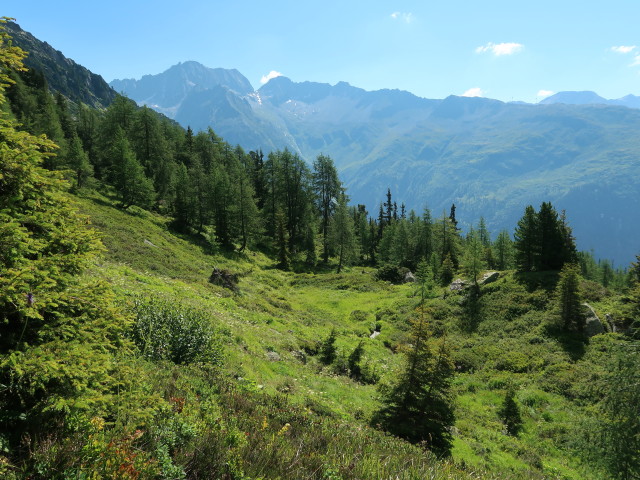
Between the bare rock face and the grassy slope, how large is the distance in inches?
55.6

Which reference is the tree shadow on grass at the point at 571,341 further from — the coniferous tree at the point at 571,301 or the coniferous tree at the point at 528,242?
the coniferous tree at the point at 528,242

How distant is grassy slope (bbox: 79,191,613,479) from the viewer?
1400 centimetres

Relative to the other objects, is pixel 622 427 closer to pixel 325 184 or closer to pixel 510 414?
pixel 510 414

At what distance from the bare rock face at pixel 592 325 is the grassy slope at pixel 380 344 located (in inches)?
55.6

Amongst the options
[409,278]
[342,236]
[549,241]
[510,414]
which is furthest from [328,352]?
[342,236]

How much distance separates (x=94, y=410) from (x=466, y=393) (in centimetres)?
2258

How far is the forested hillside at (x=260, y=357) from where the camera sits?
14.2ft

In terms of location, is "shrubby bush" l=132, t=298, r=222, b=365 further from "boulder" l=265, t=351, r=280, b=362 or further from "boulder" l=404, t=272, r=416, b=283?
"boulder" l=404, t=272, r=416, b=283

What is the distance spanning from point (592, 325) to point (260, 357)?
27.5 meters

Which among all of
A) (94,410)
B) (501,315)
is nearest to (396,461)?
(94,410)

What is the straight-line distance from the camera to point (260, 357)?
15.6 meters

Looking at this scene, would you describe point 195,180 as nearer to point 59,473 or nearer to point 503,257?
point 59,473

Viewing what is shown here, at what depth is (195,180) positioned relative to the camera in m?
56.3

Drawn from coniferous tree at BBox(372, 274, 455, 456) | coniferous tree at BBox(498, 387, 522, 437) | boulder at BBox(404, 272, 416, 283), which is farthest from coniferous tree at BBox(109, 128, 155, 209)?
coniferous tree at BBox(498, 387, 522, 437)
